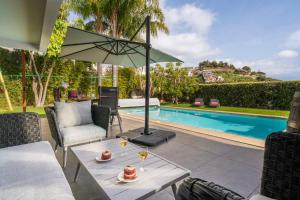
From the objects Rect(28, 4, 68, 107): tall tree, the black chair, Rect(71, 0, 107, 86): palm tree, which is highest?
Rect(71, 0, 107, 86): palm tree

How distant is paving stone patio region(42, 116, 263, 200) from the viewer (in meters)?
2.08

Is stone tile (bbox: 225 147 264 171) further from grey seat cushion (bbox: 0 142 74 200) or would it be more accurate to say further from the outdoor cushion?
the outdoor cushion

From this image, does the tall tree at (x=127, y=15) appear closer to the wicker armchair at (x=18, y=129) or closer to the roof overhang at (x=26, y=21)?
the roof overhang at (x=26, y=21)

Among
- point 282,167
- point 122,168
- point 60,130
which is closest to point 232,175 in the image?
point 282,167

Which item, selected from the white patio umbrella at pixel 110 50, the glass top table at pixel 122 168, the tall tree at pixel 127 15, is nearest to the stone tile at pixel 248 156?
the glass top table at pixel 122 168

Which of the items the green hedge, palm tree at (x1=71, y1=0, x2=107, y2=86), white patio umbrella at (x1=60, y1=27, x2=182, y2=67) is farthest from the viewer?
the green hedge

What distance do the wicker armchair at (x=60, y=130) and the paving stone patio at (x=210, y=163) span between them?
0.93 ft

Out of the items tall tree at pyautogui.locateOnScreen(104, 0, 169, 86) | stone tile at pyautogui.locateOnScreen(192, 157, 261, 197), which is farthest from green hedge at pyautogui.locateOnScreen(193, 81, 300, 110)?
stone tile at pyautogui.locateOnScreen(192, 157, 261, 197)

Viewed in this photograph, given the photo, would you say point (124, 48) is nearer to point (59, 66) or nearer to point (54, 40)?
point (54, 40)

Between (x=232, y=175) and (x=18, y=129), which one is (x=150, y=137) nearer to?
(x=232, y=175)

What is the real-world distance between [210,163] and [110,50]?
3295 mm

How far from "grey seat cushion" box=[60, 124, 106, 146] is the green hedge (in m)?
10.7

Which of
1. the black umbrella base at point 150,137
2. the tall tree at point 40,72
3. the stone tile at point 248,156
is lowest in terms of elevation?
the stone tile at point 248,156

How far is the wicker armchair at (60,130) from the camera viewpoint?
9.16ft
